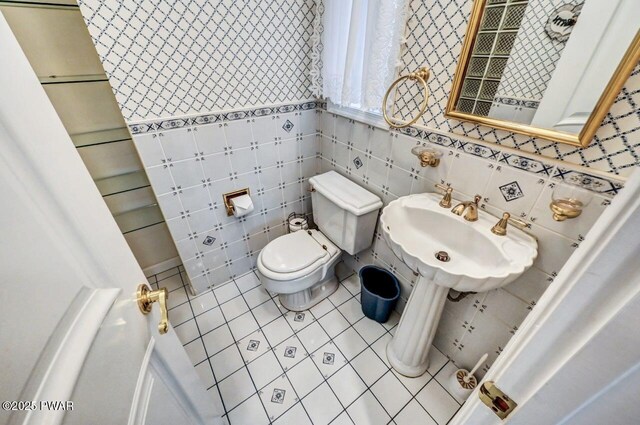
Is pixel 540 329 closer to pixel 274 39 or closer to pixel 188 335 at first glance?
pixel 274 39

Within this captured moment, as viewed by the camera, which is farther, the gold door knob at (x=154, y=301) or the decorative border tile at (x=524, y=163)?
the decorative border tile at (x=524, y=163)

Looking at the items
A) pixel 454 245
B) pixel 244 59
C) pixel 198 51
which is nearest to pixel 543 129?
pixel 454 245

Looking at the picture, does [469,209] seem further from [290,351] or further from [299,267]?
[290,351]

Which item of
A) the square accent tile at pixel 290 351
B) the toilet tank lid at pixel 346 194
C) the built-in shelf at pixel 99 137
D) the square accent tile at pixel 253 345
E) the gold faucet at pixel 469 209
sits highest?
the built-in shelf at pixel 99 137

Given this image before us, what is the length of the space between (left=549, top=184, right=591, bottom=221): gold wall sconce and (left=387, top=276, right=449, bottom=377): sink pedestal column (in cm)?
48

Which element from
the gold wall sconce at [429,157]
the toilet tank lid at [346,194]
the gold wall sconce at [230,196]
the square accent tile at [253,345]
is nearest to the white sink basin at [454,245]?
the gold wall sconce at [429,157]

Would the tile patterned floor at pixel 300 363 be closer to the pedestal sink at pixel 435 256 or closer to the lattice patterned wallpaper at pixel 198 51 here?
the pedestal sink at pixel 435 256

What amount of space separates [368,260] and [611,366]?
4.62 feet

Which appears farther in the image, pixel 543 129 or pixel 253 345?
pixel 253 345

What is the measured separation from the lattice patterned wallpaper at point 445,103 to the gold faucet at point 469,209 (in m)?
0.23

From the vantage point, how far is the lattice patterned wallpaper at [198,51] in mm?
1034

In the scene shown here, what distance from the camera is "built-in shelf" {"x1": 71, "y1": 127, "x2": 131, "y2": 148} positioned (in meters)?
1.35

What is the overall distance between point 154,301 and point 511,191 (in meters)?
1.12

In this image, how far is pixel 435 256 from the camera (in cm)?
106
